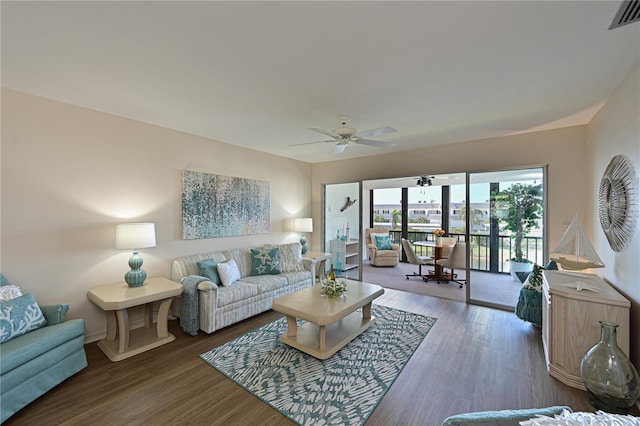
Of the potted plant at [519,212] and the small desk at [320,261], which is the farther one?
the small desk at [320,261]

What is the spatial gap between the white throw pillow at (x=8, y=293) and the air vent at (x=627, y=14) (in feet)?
15.8

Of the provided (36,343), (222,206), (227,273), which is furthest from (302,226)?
(36,343)

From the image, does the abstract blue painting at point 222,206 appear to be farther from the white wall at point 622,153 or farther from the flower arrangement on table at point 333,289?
the white wall at point 622,153

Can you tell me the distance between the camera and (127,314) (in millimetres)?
2787

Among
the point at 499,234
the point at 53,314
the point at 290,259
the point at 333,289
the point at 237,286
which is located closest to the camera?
the point at 53,314

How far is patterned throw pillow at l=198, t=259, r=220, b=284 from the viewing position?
354 centimetres

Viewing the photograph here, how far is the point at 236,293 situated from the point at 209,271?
53 centimetres

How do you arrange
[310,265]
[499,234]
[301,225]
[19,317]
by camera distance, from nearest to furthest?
[19,317]
[499,234]
[310,265]
[301,225]

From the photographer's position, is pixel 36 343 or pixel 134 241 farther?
pixel 134 241

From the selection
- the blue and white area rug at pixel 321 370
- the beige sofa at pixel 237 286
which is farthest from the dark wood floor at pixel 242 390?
the beige sofa at pixel 237 286

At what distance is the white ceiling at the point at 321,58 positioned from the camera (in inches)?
61.9

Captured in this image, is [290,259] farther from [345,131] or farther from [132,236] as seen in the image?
[345,131]

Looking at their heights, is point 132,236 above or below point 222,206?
below

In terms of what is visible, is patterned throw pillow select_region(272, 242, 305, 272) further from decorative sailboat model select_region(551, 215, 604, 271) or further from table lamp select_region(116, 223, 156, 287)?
decorative sailboat model select_region(551, 215, 604, 271)
